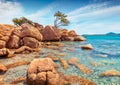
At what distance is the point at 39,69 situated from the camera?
32.2 feet

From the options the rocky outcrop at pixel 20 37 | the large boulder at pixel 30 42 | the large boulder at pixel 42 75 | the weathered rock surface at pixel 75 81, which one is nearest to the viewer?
the large boulder at pixel 42 75

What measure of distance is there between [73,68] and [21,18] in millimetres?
58086

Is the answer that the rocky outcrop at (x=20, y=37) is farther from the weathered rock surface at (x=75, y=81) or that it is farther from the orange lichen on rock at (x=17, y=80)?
the weathered rock surface at (x=75, y=81)

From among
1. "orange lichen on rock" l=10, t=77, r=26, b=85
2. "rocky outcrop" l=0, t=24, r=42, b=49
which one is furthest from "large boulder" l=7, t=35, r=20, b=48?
"orange lichen on rock" l=10, t=77, r=26, b=85

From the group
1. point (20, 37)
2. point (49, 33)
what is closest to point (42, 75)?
point (20, 37)

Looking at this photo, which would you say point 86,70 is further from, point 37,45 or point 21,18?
point 21,18

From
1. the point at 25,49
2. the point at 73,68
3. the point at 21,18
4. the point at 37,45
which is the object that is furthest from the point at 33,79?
the point at 21,18

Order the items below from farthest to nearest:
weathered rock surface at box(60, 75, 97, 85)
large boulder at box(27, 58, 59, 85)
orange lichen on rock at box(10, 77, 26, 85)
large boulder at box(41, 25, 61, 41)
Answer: large boulder at box(41, 25, 61, 41)
orange lichen on rock at box(10, 77, 26, 85)
weathered rock surface at box(60, 75, 97, 85)
large boulder at box(27, 58, 59, 85)

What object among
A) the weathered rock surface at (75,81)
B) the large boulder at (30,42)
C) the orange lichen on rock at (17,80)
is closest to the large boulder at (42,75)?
the weathered rock surface at (75,81)

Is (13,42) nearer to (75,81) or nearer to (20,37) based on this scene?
(20,37)

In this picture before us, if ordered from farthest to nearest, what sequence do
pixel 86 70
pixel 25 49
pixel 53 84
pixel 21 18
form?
1. pixel 21 18
2. pixel 25 49
3. pixel 86 70
4. pixel 53 84

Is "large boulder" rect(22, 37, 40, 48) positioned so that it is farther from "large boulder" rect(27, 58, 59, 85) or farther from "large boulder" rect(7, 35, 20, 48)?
"large boulder" rect(27, 58, 59, 85)

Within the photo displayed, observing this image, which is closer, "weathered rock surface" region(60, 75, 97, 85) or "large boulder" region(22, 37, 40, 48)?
"weathered rock surface" region(60, 75, 97, 85)

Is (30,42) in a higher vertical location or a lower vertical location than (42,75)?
higher
